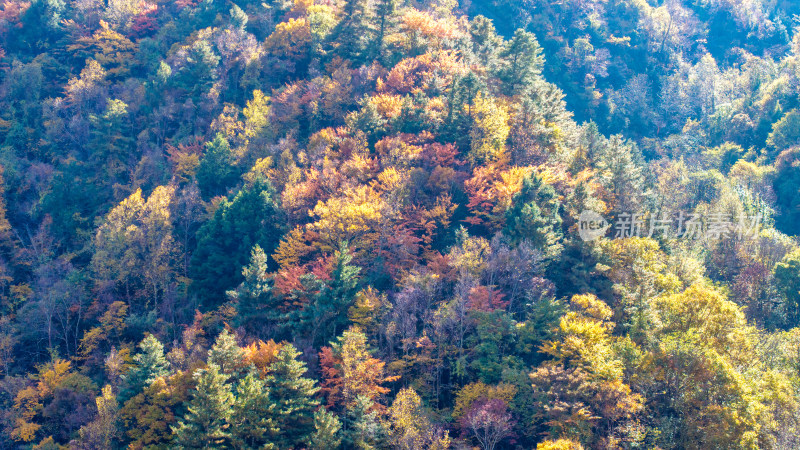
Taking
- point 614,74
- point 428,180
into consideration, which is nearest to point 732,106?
point 614,74

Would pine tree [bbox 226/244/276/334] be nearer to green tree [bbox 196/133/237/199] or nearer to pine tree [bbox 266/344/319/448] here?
pine tree [bbox 266/344/319/448]

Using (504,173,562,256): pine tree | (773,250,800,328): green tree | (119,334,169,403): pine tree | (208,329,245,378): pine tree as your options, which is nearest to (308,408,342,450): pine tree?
(208,329,245,378): pine tree

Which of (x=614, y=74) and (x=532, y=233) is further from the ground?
(x=614, y=74)

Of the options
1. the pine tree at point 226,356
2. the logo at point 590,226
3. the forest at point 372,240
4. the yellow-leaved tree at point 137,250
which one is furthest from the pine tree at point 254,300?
the logo at point 590,226

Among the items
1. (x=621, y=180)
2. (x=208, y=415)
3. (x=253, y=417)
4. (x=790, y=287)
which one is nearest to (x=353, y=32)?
(x=621, y=180)

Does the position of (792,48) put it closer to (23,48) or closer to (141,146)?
(141,146)

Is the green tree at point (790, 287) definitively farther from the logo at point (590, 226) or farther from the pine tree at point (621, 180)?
the logo at point (590, 226)

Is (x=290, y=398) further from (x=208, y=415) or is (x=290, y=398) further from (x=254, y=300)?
(x=254, y=300)
